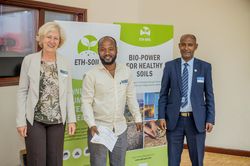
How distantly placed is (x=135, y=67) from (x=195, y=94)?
0.70 m

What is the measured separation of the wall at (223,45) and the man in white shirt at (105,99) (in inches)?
91.9

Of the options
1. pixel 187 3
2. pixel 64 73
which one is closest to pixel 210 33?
pixel 187 3

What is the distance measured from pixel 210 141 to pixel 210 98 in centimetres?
230

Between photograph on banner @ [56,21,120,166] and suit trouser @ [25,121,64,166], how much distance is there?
459mm

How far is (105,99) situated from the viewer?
2.62m

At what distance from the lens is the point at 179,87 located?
300cm

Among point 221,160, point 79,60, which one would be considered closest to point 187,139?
point 79,60

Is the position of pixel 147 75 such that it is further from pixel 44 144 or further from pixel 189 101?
pixel 44 144

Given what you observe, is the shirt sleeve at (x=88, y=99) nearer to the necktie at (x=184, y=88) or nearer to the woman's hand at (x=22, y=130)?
the woman's hand at (x=22, y=130)

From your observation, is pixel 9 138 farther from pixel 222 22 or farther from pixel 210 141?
pixel 222 22

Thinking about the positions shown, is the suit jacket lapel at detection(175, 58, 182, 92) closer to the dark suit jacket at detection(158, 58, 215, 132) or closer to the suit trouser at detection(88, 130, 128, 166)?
the dark suit jacket at detection(158, 58, 215, 132)

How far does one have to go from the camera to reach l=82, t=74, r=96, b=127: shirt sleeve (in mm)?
2566

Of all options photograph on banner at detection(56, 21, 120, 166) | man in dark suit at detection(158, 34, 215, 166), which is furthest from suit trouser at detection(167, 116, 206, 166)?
photograph on banner at detection(56, 21, 120, 166)

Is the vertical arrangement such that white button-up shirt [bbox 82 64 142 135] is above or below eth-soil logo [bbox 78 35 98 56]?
below
